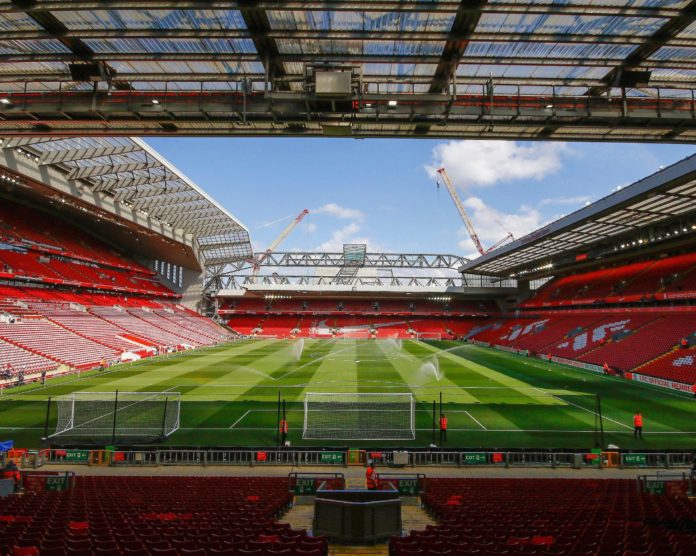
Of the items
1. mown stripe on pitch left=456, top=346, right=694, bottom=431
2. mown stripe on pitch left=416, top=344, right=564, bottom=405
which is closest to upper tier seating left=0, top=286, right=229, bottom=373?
mown stripe on pitch left=416, top=344, right=564, bottom=405

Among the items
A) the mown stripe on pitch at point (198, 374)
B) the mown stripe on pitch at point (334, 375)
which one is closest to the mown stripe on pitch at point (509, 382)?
the mown stripe on pitch at point (334, 375)

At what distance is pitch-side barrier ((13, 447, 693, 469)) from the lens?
16.2 metres

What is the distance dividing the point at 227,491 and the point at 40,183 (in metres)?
38.9

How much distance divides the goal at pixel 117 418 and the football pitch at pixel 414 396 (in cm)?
84

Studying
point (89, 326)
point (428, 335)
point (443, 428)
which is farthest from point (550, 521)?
point (428, 335)

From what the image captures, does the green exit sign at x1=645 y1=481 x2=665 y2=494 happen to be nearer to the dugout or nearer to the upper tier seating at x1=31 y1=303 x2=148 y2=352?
the dugout

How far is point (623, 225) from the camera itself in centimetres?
3978

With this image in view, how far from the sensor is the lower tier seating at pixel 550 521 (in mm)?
6148

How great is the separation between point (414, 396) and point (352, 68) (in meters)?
23.7

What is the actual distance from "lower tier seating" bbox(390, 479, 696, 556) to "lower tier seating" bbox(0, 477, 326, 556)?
2.37m

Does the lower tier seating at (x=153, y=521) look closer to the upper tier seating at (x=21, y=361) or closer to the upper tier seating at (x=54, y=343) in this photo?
the upper tier seating at (x=21, y=361)

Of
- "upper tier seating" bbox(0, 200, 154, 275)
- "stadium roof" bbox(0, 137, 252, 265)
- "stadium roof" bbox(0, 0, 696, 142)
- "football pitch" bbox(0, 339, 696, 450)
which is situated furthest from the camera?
"upper tier seating" bbox(0, 200, 154, 275)

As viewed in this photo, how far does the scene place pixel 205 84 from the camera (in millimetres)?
10352

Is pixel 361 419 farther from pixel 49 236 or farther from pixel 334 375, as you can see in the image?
pixel 49 236
